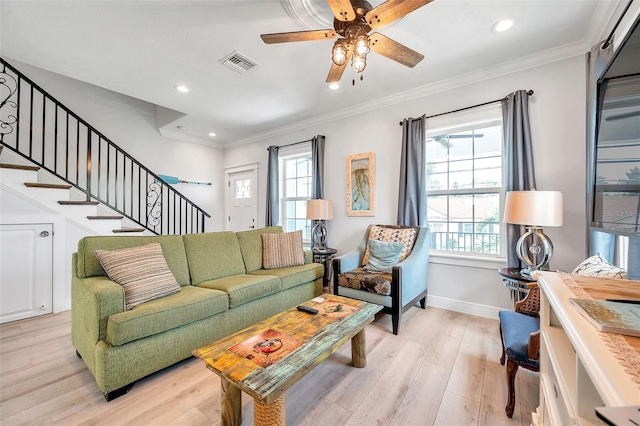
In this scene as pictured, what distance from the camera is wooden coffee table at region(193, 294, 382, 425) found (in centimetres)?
114

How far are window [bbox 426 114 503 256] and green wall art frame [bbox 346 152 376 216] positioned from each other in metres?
0.75

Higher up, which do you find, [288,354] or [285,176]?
[285,176]

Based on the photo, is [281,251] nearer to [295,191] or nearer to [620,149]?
[295,191]

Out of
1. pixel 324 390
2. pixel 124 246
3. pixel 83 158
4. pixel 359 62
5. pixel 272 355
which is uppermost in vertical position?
pixel 359 62

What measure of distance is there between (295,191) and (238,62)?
2.43 metres

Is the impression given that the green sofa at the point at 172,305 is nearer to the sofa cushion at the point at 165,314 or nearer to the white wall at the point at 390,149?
the sofa cushion at the point at 165,314

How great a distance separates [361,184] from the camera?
3795 mm

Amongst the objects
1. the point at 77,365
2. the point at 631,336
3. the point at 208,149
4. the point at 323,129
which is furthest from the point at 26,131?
the point at 631,336

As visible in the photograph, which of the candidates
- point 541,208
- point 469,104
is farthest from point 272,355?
point 469,104

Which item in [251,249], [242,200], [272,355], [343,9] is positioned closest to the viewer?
[272,355]

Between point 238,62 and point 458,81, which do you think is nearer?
point 238,62

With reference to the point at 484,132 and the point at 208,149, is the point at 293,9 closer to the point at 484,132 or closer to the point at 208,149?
the point at 484,132

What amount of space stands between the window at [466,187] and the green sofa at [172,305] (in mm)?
1844

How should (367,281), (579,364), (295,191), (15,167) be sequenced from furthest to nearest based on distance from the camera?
1. (295,191)
2. (15,167)
3. (367,281)
4. (579,364)
